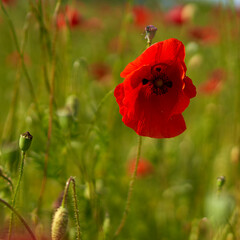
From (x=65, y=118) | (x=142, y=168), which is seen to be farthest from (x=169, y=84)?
(x=142, y=168)

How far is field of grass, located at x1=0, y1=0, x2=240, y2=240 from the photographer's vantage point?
1498mm

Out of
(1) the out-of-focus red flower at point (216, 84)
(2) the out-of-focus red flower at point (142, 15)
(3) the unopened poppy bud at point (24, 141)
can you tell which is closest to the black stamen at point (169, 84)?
(3) the unopened poppy bud at point (24, 141)

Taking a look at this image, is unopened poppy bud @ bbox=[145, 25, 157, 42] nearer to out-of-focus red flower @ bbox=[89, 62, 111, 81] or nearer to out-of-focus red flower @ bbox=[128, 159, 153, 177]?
out-of-focus red flower @ bbox=[128, 159, 153, 177]

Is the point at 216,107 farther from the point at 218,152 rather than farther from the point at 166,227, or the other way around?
the point at 166,227

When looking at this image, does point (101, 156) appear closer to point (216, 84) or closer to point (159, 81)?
point (159, 81)

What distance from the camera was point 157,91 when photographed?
5.06 ft

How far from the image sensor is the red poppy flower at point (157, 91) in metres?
1.25

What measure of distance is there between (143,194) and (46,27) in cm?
125

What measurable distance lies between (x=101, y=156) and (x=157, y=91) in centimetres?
44

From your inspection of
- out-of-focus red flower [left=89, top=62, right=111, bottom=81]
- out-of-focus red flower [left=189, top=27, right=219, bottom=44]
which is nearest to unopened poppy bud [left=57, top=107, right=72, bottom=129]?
out-of-focus red flower [left=89, top=62, right=111, bottom=81]

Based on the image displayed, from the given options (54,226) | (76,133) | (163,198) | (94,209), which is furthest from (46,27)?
(163,198)

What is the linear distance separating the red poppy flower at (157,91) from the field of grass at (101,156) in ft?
0.38

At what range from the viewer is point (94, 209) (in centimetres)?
165

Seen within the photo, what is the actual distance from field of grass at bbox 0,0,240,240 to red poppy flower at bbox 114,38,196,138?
0.12m
